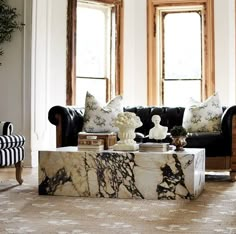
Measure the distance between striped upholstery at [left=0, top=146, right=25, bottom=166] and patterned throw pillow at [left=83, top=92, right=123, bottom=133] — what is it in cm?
103

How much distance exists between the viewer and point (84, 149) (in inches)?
148

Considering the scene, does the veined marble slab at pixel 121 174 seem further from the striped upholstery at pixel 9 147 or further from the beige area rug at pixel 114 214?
the striped upholstery at pixel 9 147

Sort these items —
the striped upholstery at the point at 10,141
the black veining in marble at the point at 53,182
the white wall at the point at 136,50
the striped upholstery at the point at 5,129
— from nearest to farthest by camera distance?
the black veining in marble at the point at 53,182, the striped upholstery at the point at 10,141, the striped upholstery at the point at 5,129, the white wall at the point at 136,50

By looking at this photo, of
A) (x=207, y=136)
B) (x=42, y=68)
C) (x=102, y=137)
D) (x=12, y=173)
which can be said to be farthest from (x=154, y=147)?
(x=42, y=68)

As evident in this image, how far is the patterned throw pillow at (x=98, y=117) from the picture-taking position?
16.8 feet

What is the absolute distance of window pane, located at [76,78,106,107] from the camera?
6781 millimetres

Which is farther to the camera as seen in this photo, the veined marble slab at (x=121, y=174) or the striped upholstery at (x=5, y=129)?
the striped upholstery at (x=5, y=129)

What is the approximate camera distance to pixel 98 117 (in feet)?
16.9

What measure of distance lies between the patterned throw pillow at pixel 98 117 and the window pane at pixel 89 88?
4.97 feet

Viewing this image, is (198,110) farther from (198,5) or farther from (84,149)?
(198,5)

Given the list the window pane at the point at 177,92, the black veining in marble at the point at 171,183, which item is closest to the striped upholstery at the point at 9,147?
the black veining in marble at the point at 171,183

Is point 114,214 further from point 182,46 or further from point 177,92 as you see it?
point 182,46

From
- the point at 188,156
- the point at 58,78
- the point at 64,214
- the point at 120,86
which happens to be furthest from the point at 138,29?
the point at 64,214

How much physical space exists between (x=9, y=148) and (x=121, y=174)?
116cm
